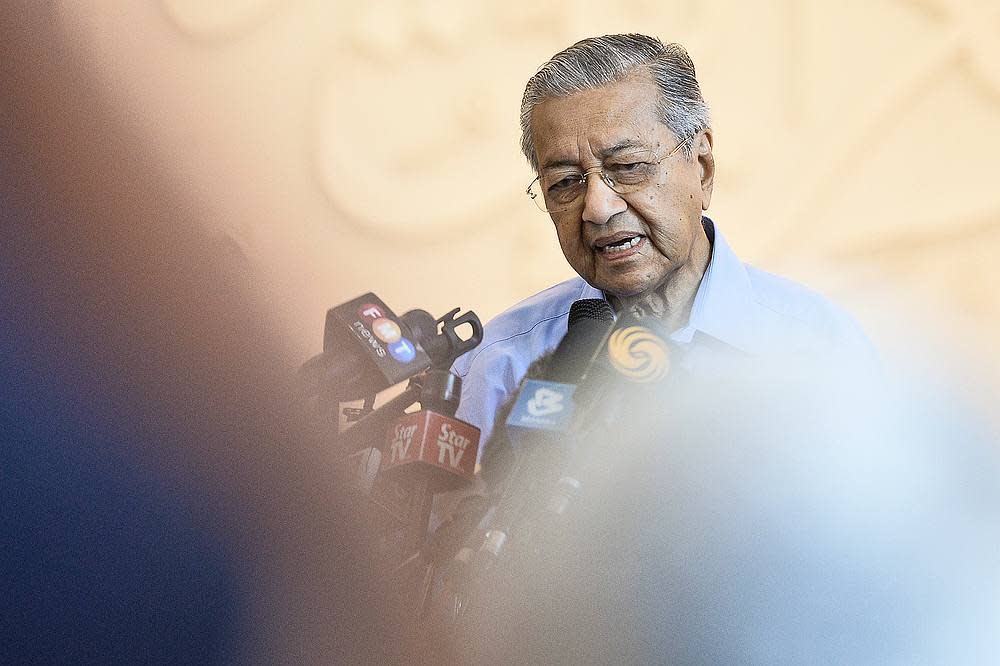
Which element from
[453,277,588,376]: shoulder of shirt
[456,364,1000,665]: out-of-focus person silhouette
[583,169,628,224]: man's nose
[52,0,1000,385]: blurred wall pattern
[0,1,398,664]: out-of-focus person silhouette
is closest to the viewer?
[0,1,398,664]: out-of-focus person silhouette

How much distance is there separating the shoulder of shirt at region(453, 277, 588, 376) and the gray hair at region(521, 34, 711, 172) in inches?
6.9

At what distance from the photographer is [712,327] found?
129cm

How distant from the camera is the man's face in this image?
1.23 metres

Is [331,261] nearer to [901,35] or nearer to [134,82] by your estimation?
[134,82]

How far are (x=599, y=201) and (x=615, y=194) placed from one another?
0.09 feet

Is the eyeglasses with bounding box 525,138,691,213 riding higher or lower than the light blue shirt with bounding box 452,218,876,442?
higher

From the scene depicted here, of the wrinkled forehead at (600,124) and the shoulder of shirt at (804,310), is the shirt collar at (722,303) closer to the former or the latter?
the shoulder of shirt at (804,310)

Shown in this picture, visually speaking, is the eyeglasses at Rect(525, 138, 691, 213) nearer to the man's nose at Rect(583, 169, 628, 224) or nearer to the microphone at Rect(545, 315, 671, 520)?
the man's nose at Rect(583, 169, 628, 224)

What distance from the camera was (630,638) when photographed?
1.73 ft

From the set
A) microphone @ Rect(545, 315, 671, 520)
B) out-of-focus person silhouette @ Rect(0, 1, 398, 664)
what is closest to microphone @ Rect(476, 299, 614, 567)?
microphone @ Rect(545, 315, 671, 520)

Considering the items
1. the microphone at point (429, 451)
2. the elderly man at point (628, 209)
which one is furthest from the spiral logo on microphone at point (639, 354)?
the elderly man at point (628, 209)

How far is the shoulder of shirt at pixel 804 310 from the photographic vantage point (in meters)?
1.38

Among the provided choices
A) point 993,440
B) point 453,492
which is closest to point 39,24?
point 453,492

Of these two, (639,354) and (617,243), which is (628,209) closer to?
(617,243)
